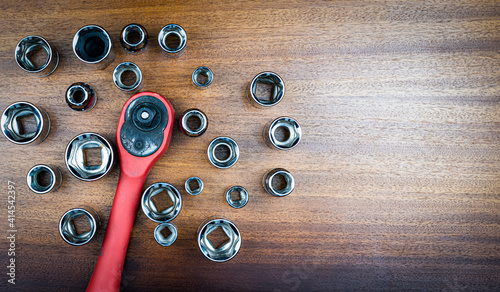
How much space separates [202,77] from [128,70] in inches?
8.8

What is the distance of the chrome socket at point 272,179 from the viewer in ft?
2.48

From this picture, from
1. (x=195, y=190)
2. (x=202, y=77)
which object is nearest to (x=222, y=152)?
(x=195, y=190)

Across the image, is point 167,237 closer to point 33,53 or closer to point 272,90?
point 272,90

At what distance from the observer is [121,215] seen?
734mm

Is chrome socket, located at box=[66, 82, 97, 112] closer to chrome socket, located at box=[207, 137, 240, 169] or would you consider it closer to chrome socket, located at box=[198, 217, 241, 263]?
chrome socket, located at box=[207, 137, 240, 169]

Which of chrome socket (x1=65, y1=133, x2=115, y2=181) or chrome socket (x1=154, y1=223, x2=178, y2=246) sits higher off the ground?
chrome socket (x1=65, y1=133, x2=115, y2=181)

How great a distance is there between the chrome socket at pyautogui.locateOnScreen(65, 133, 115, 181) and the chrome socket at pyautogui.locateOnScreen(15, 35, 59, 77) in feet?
0.80

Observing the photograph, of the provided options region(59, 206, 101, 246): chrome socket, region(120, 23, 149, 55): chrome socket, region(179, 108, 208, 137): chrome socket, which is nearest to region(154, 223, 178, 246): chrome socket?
region(59, 206, 101, 246): chrome socket

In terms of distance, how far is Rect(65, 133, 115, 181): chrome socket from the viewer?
28.7 inches

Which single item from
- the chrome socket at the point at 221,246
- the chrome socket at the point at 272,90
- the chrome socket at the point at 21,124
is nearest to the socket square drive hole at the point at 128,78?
the chrome socket at the point at 21,124

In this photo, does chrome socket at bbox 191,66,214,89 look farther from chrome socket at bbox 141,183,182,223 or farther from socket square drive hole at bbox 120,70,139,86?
chrome socket at bbox 141,183,182,223

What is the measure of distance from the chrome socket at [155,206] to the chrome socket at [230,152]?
138mm

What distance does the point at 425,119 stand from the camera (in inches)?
32.3

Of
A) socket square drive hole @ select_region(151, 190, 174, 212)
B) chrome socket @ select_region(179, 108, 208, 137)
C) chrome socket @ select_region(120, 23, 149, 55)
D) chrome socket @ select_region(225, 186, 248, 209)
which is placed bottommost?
socket square drive hole @ select_region(151, 190, 174, 212)
